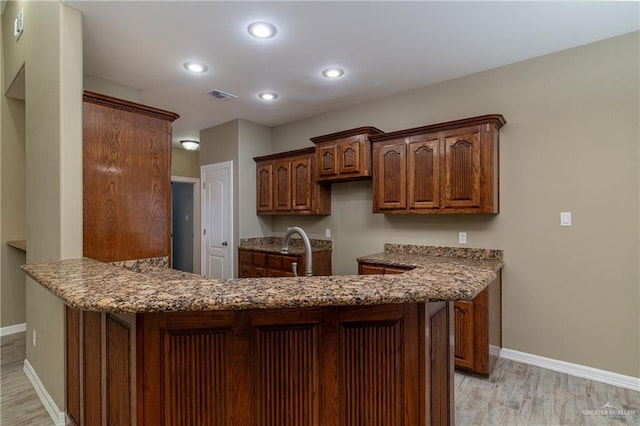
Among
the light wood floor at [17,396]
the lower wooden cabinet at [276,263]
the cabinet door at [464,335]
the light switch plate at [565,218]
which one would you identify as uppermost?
the light switch plate at [565,218]

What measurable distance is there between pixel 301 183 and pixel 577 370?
338cm

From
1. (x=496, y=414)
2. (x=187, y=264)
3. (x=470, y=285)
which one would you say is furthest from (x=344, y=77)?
(x=187, y=264)

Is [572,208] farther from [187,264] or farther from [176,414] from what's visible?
[187,264]

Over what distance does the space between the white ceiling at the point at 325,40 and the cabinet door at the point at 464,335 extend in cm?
218

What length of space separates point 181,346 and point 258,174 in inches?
151

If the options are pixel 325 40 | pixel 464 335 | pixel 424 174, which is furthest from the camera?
pixel 424 174

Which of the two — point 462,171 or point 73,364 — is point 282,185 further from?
point 73,364

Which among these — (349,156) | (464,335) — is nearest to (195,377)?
(464,335)

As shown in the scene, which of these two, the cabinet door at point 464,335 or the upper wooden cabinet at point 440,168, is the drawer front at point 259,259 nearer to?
the upper wooden cabinet at point 440,168

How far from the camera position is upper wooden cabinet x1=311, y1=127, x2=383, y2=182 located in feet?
11.9

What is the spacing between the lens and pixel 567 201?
2732 millimetres

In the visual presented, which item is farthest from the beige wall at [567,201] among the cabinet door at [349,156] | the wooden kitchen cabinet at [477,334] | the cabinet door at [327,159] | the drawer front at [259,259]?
the drawer front at [259,259]

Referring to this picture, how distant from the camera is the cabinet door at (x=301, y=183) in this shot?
167 inches

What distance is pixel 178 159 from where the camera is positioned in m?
6.64
